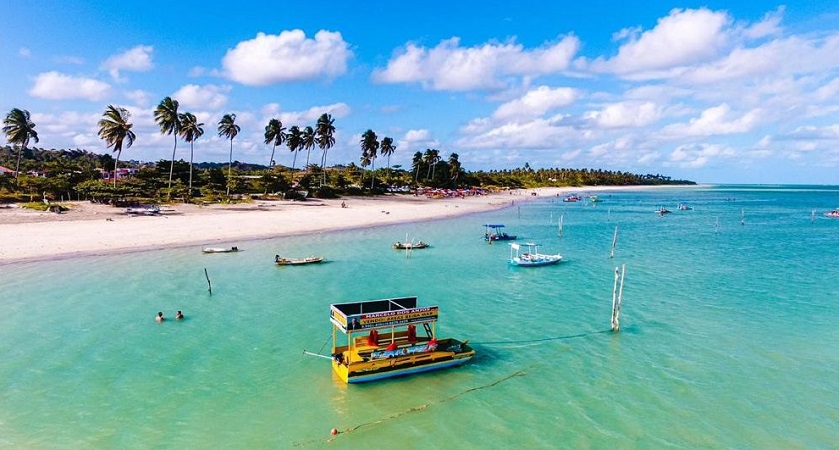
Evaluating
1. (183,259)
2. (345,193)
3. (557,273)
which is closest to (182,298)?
(183,259)

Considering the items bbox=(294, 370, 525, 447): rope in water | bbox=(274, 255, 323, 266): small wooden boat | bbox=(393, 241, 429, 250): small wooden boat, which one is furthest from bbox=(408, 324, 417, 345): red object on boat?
bbox=(393, 241, 429, 250): small wooden boat

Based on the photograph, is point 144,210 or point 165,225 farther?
point 144,210

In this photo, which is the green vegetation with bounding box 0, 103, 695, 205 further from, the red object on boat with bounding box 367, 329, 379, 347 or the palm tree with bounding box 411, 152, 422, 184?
the red object on boat with bounding box 367, 329, 379, 347

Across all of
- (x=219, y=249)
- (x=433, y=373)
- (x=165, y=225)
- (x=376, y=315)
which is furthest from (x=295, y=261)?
(x=433, y=373)

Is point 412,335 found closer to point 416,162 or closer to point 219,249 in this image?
point 219,249

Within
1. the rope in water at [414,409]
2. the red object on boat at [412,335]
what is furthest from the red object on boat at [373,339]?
the rope in water at [414,409]

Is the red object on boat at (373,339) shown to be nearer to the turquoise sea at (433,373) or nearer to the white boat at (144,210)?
the turquoise sea at (433,373)
